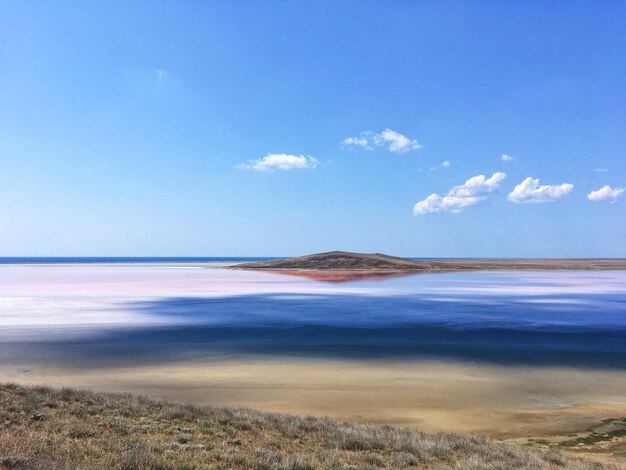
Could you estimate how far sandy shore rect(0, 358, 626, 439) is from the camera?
40.6 feet

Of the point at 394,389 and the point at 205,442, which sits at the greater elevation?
the point at 205,442

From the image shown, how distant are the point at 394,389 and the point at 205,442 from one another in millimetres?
7402

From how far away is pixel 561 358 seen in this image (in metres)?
18.6

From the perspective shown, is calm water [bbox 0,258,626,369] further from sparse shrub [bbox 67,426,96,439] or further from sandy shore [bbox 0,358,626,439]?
sparse shrub [bbox 67,426,96,439]

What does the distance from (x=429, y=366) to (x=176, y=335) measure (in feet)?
40.4

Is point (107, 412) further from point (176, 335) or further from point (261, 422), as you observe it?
point (176, 335)

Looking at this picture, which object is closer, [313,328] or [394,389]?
[394,389]

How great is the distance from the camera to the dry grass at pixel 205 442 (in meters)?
7.51

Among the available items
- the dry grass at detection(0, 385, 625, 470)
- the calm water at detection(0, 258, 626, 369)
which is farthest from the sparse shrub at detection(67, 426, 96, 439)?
the calm water at detection(0, 258, 626, 369)

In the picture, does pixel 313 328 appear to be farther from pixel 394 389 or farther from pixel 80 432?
pixel 80 432

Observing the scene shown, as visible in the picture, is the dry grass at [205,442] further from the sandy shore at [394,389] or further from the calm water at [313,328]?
the calm water at [313,328]

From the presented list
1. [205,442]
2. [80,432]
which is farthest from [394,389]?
[80,432]

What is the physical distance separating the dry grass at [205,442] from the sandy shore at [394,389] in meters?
2.00

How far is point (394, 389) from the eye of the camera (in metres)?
14.6
